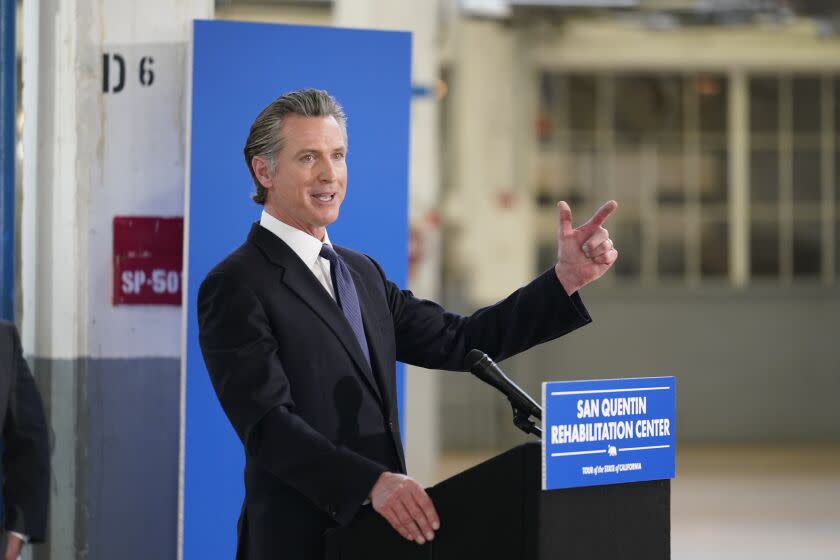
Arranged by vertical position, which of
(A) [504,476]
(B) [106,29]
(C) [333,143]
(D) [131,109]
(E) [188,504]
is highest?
(B) [106,29]

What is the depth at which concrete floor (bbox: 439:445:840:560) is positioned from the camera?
21.6 feet

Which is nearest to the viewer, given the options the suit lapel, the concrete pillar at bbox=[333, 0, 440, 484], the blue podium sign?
the blue podium sign

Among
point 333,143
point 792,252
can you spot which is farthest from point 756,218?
point 333,143

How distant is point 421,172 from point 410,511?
5.43 metres

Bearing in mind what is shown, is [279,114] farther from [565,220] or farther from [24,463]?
[24,463]

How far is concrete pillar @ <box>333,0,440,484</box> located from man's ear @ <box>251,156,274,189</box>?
4421 millimetres

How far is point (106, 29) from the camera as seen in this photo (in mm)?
3463

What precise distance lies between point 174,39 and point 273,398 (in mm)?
1647

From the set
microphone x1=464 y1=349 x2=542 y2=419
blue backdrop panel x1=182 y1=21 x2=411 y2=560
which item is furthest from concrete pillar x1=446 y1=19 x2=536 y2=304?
microphone x1=464 y1=349 x2=542 y2=419

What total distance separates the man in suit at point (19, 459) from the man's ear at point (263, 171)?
606 millimetres

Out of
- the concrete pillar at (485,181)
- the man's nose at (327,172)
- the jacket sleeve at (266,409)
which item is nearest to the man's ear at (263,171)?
the man's nose at (327,172)

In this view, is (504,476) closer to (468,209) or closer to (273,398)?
(273,398)

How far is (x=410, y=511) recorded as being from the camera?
2018 mm

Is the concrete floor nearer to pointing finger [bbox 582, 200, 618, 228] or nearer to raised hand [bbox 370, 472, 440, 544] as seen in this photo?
pointing finger [bbox 582, 200, 618, 228]
